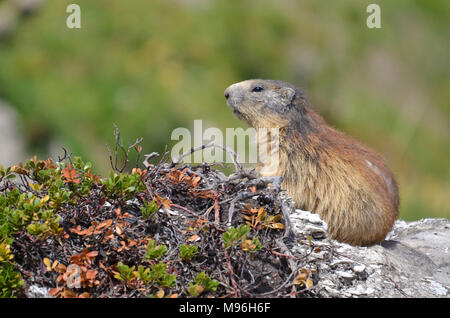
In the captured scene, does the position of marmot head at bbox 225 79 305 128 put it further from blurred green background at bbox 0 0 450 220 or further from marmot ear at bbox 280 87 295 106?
blurred green background at bbox 0 0 450 220

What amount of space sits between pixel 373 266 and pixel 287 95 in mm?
2239

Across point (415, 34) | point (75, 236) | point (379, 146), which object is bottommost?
point (379, 146)

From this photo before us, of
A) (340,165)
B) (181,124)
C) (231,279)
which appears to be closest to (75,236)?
(231,279)

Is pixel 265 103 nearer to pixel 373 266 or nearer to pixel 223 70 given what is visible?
pixel 373 266

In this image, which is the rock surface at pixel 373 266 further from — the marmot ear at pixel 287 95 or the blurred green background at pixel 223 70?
the blurred green background at pixel 223 70

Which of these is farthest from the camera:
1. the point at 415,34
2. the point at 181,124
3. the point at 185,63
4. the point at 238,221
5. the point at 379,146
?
the point at 415,34

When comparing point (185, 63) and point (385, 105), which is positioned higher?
point (185, 63)

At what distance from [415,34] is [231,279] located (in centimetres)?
968

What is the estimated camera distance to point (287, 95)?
19.1ft

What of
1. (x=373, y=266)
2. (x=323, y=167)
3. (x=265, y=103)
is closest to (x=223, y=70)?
→ (x=265, y=103)

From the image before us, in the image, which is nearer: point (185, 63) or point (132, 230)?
point (132, 230)

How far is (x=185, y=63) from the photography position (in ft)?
32.0

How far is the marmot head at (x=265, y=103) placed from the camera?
5770 millimetres
